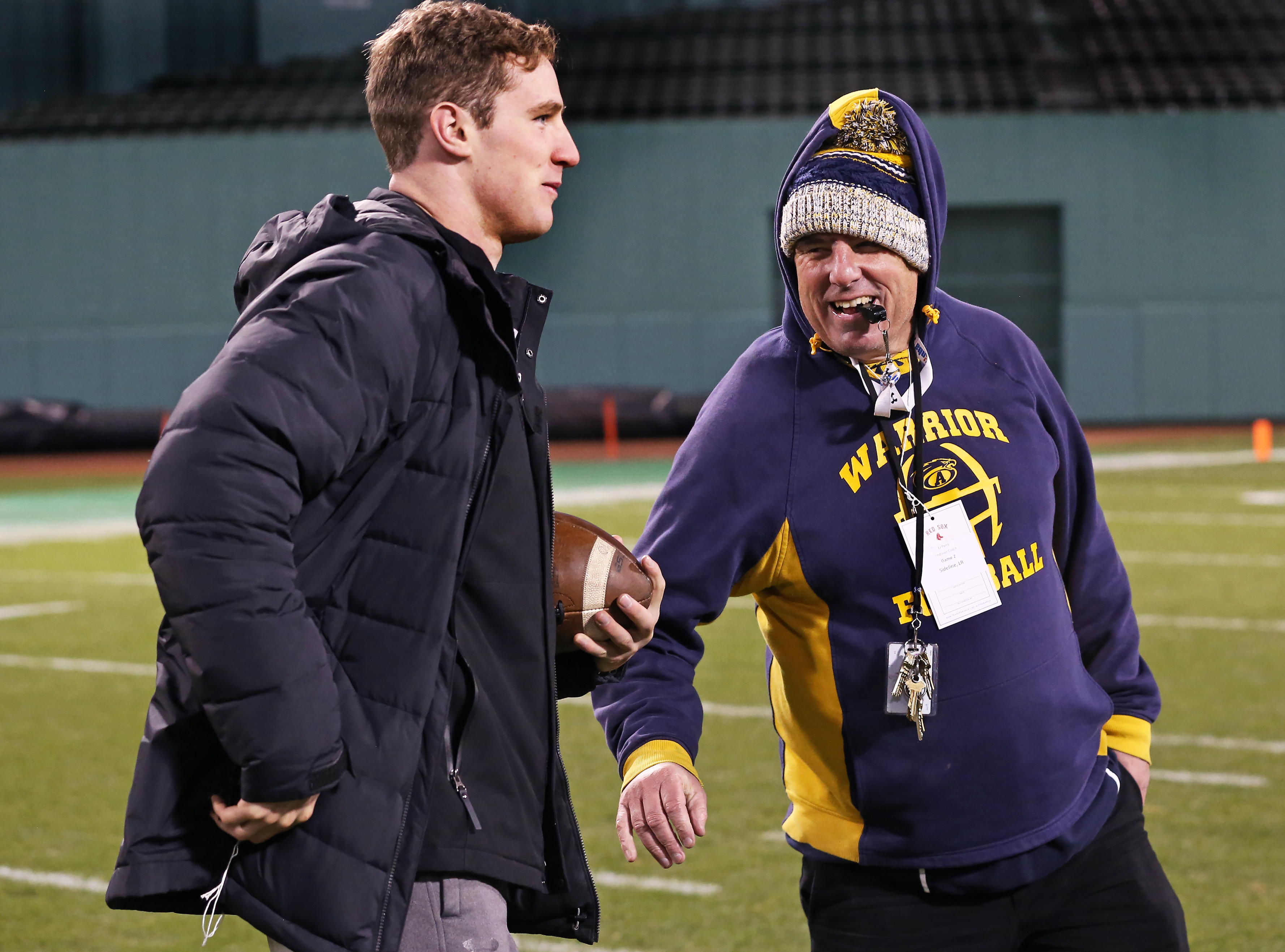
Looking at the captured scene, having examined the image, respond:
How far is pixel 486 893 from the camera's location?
2361 mm

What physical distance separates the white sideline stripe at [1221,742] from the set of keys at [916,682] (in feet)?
14.5

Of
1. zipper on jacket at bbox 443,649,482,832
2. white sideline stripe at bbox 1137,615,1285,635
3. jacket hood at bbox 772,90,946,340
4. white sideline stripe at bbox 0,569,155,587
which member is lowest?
white sideline stripe at bbox 0,569,155,587

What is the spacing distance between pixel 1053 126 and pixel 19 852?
23.8 meters

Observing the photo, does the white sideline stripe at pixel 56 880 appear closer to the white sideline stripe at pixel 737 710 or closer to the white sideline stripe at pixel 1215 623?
the white sideline stripe at pixel 737 710

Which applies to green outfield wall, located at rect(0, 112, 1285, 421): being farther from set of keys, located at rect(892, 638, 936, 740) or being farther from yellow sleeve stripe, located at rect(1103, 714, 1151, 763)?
set of keys, located at rect(892, 638, 936, 740)

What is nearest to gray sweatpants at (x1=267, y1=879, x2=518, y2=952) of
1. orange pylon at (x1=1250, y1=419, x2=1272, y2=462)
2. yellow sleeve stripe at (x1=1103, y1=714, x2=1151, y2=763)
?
yellow sleeve stripe at (x1=1103, y1=714, x2=1151, y2=763)

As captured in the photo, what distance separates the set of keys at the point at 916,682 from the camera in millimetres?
2773

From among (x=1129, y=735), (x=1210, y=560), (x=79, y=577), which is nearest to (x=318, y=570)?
(x=1129, y=735)

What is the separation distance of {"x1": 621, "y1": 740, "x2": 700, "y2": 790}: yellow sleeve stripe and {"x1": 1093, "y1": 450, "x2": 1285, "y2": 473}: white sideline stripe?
662 inches

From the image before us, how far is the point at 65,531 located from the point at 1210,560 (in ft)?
32.1

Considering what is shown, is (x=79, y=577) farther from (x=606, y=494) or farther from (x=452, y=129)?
(x=452, y=129)

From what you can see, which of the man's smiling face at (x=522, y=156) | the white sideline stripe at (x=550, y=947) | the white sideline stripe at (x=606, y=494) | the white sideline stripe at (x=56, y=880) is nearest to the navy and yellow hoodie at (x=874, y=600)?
the man's smiling face at (x=522, y=156)

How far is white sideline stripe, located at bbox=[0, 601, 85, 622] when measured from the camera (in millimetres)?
10852

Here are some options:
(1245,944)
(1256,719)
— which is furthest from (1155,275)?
(1245,944)
